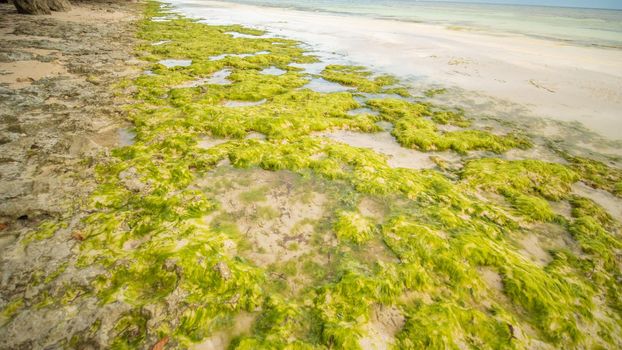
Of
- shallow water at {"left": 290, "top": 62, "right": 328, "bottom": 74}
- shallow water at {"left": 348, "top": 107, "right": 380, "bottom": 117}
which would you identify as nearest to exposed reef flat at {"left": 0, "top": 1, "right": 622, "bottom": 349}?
shallow water at {"left": 348, "top": 107, "right": 380, "bottom": 117}

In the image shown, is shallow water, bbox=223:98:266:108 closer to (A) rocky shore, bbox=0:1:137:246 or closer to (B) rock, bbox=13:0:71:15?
(A) rocky shore, bbox=0:1:137:246

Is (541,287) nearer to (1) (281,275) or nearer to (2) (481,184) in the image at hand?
(2) (481,184)

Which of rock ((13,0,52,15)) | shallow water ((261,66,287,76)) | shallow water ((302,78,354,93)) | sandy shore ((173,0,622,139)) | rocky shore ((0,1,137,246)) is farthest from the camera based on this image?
rock ((13,0,52,15))

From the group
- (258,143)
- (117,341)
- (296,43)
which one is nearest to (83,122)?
(258,143)

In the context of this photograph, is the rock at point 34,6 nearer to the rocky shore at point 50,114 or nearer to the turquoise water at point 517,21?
the rocky shore at point 50,114

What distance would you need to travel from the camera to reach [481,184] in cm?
521

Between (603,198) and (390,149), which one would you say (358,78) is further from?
(603,198)

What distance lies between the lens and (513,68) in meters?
13.9

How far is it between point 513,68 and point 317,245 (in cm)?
1486

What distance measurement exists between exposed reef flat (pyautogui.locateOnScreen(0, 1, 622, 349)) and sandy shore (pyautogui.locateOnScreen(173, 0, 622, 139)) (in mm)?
3681

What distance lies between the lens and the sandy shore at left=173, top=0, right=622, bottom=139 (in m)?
9.46

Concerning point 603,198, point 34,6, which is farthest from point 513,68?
point 34,6

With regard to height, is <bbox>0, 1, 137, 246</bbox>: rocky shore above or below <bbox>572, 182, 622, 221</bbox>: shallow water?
above

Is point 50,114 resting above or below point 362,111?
above
